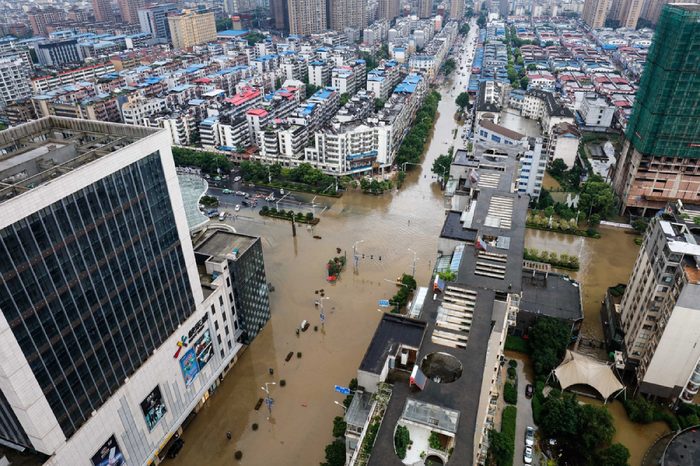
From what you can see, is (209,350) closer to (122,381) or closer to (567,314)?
(122,381)

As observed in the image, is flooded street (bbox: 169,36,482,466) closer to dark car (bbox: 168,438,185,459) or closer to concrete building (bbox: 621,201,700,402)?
dark car (bbox: 168,438,185,459)

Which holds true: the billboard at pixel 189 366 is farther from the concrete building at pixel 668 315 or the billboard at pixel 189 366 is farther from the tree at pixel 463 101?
the tree at pixel 463 101

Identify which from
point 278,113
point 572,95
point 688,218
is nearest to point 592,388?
point 688,218

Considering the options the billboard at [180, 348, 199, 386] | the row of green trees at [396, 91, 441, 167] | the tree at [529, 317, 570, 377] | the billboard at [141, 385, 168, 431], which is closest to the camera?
the billboard at [141, 385, 168, 431]

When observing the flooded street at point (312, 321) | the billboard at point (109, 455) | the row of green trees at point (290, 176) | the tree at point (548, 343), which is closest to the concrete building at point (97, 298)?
the billboard at point (109, 455)

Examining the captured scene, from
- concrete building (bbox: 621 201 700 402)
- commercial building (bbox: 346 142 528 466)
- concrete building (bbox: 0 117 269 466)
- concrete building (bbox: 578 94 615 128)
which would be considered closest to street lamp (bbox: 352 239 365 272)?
commercial building (bbox: 346 142 528 466)

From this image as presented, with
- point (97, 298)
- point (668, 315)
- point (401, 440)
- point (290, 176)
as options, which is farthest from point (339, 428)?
point (290, 176)

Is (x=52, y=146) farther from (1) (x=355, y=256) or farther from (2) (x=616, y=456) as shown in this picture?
(2) (x=616, y=456)
